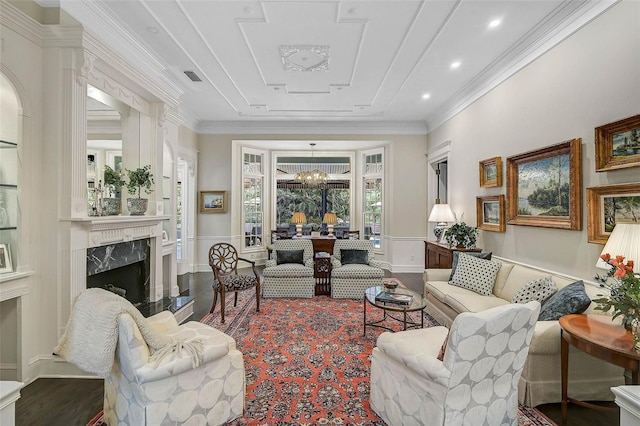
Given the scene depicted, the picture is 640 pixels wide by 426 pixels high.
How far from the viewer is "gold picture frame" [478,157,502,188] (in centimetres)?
399

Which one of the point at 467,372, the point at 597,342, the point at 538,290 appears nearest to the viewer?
the point at 467,372

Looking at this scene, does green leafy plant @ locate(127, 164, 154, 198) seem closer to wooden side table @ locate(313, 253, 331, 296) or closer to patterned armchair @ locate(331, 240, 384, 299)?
wooden side table @ locate(313, 253, 331, 296)

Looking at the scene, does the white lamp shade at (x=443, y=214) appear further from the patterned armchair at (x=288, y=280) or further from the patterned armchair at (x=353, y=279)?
the patterned armchair at (x=288, y=280)

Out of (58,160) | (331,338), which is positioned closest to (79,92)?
(58,160)

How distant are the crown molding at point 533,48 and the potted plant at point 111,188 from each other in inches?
192

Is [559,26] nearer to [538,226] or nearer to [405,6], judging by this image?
[405,6]

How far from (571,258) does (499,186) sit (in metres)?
1.41

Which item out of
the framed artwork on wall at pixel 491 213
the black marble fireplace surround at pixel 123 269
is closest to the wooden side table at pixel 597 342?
the framed artwork on wall at pixel 491 213

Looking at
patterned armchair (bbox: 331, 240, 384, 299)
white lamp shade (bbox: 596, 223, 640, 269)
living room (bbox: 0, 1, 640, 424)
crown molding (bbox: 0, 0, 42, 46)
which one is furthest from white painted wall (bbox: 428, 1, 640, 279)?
crown molding (bbox: 0, 0, 42, 46)

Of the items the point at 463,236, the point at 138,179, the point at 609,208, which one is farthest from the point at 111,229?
the point at 609,208

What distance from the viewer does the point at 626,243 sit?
1.94 meters

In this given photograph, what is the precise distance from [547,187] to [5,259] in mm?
5076

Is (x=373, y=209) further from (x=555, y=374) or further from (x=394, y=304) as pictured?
(x=555, y=374)

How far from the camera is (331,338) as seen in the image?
11.2 feet
